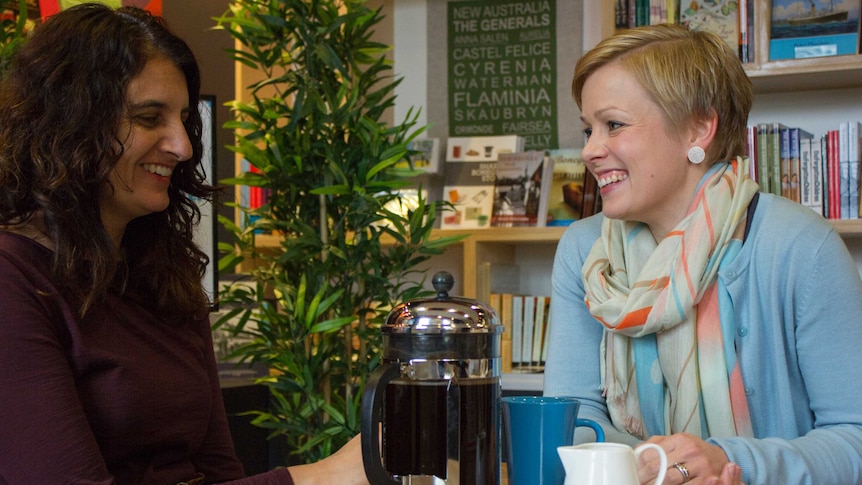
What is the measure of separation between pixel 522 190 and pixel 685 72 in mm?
1597

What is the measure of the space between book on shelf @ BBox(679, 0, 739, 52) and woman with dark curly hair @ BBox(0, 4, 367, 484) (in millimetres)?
1704

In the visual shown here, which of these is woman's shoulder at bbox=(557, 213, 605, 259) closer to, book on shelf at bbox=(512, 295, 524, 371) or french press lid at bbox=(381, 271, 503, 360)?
french press lid at bbox=(381, 271, 503, 360)

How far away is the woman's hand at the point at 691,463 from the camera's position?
1.12m

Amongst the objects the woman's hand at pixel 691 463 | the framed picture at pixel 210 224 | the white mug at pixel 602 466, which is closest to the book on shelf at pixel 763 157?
the framed picture at pixel 210 224

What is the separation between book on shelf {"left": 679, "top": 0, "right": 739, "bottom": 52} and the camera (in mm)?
2722

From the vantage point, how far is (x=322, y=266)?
2.64 m

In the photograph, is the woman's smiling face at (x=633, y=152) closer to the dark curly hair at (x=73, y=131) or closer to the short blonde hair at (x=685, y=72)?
the short blonde hair at (x=685, y=72)

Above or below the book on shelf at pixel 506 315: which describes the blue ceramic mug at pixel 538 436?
above

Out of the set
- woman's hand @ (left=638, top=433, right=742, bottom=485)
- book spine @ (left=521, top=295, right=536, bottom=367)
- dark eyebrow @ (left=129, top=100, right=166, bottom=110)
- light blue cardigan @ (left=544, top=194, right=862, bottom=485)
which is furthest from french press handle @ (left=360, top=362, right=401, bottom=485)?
book spine @ (left=521, top=295, right=536, bottom=367)

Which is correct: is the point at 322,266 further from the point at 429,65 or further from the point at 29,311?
the point at 29,311

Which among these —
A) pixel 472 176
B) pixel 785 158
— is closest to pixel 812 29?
pixel 785 158

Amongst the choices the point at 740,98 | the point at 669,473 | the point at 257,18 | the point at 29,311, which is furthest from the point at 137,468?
the point at 257,18

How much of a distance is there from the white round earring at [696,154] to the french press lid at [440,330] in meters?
0.61

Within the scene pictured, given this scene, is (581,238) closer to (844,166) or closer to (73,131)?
(73,131)
